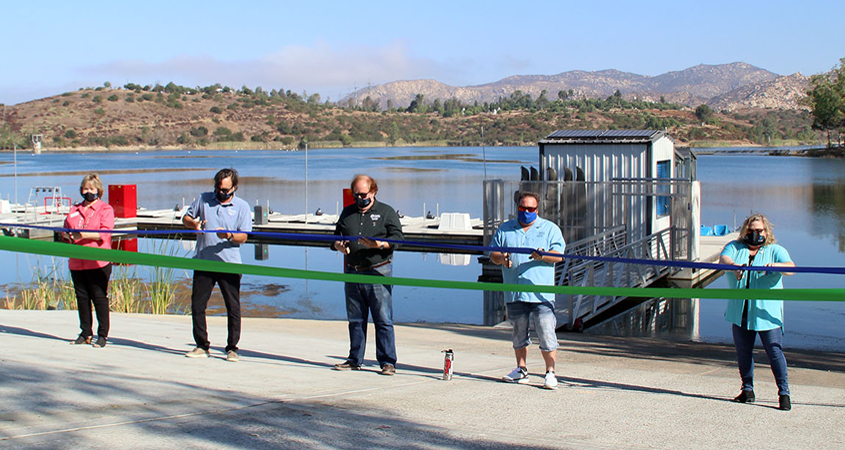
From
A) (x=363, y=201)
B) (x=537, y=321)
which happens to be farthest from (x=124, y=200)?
(x=537, y=321)

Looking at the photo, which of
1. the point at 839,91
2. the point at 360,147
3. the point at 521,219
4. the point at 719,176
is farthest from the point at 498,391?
the point at 360,147

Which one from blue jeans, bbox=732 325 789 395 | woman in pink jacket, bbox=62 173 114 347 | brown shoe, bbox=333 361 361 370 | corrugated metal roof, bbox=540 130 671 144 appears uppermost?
corrugated metal roof, bbox=540 130 671 144

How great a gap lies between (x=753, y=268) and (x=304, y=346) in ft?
14.5

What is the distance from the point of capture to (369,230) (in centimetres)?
668

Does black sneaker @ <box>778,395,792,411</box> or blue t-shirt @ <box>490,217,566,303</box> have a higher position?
blue t-shirt @ <box>490,217,566,303</box>

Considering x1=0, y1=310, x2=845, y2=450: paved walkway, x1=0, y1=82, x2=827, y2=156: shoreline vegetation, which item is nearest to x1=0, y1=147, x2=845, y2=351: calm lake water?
x1=0, y1=310, x2=845, y2=450: paved walkway

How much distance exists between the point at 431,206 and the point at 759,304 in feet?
107

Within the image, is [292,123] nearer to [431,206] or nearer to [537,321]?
[431,206]

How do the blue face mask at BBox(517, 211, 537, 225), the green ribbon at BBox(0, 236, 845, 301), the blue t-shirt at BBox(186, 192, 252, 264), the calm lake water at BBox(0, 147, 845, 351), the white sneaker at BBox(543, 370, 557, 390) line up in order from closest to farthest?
the green ribbon at BBox(0, 236, 845, 301) < the white sneaker at BBox(543, 370, 557, 390) < the blue face mask at BBox(517, 211, 537, 225) < the blue t-shirt at BBox(186, 192, 252, 264) < the calm lake water at BBox(0, 147, 845, 351)

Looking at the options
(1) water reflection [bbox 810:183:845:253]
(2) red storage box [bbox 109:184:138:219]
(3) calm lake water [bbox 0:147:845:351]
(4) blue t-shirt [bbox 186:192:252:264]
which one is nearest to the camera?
(4) blue t-shirt [bbox 186:192:252:264]

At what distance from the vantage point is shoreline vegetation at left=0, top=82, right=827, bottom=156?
116750mm

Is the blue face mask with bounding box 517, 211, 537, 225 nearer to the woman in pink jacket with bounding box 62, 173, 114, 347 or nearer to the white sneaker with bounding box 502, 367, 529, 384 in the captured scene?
the white sneaker with bounding box 502, 367, 529, 384

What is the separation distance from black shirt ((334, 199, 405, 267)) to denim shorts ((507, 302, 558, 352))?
42.6 inches

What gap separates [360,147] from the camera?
14000cm
